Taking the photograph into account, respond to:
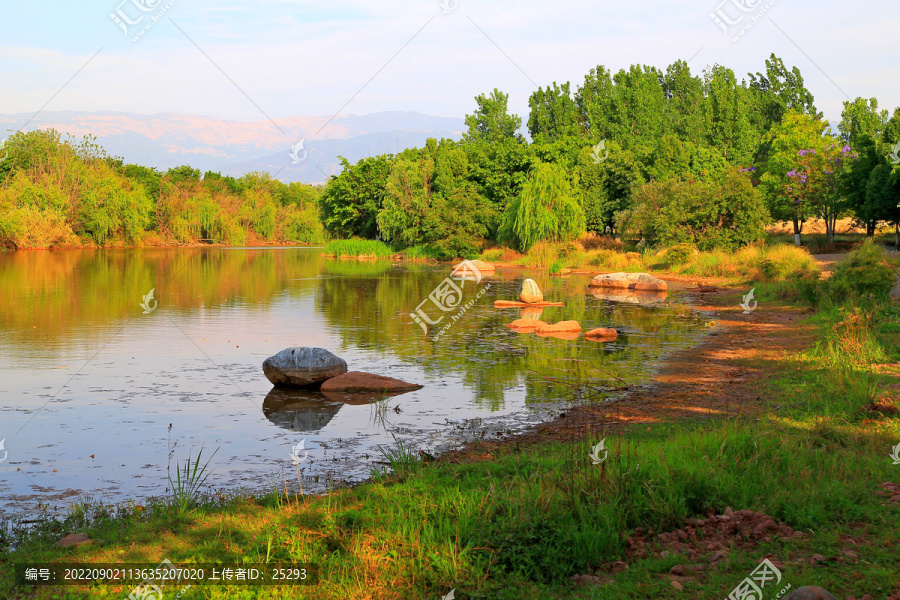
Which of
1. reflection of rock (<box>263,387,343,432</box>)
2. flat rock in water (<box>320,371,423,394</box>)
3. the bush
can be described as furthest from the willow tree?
reflection of rock (<box>263,387,343,432</box>)

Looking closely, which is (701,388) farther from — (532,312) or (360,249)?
(360,249)

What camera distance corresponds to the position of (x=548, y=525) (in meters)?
5.79

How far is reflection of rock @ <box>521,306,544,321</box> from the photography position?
24278mm

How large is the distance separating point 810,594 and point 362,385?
9.92 m

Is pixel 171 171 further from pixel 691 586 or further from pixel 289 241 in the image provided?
pixel 691 586

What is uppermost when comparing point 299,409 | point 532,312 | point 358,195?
point 358,195

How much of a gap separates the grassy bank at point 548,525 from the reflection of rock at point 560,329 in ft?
38.8

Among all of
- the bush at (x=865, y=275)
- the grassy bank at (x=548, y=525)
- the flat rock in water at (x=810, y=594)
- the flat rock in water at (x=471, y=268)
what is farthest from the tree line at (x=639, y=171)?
the flat rock in water at (x=810, y=594)

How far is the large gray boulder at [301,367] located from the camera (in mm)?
13609

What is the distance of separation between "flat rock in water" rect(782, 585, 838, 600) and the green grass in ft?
212

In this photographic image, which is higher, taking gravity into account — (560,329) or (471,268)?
(471,268)

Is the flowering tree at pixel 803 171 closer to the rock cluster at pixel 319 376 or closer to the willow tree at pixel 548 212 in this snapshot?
the willow tree at pixel 548 212

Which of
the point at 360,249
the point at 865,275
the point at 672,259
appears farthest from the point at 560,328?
the point at 360,249

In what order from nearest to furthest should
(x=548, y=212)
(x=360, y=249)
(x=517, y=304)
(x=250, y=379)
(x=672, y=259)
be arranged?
(x=250, y=379)
(x=517, y=304)
(x=672, y=259)
(x=548, y=212)
(x=360, y=249)
